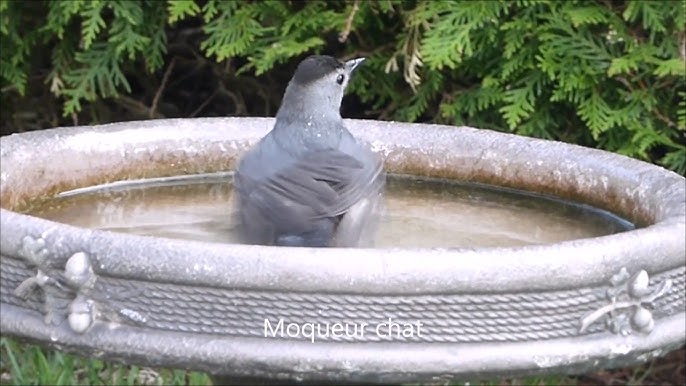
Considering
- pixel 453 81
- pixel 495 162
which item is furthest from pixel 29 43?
pixel 495 162

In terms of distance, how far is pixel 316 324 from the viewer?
2.10 m

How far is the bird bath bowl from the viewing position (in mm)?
2078

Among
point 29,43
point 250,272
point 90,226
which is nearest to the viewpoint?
point 250,272

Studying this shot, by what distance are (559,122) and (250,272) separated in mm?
2416

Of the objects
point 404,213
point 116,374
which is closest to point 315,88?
point 404,213

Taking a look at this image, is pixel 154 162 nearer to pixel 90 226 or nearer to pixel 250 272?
pixel 90 226

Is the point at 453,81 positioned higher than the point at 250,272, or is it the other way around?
the point at 250,272

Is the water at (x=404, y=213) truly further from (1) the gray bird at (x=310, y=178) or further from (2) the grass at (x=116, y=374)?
(2) the grass at (x=116, y=374)

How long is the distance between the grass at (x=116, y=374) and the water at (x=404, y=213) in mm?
1012

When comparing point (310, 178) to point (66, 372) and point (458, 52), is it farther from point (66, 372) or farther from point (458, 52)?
point (66, 372)

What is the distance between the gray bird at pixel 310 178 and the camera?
2.40 meters

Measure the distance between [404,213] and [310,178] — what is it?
1.85ft

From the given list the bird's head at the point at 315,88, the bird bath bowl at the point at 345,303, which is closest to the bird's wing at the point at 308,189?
the bird's head at the point at 315,88

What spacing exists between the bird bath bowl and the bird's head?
1.68ft
